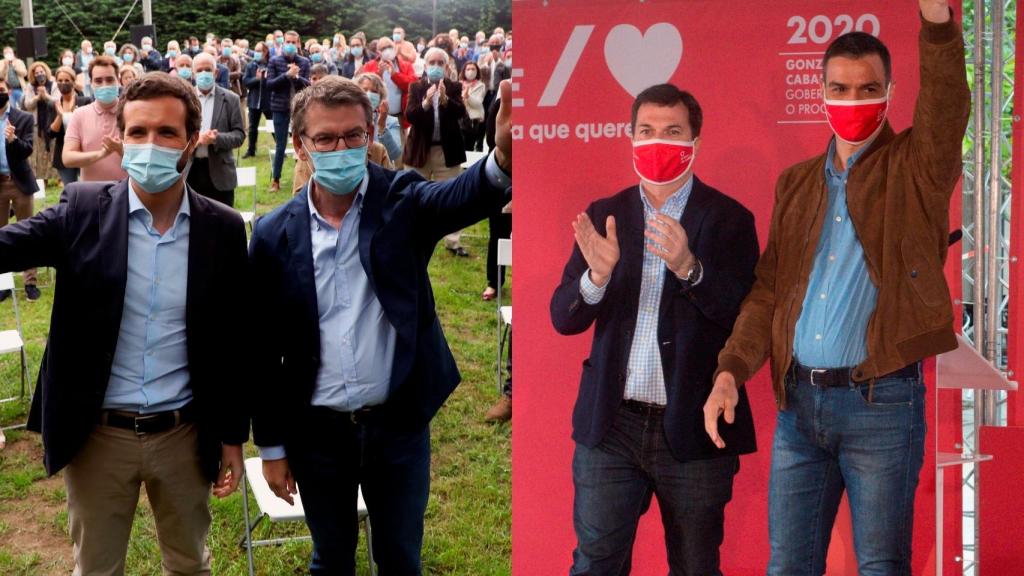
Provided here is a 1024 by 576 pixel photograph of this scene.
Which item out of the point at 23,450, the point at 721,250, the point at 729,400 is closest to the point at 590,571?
the point at 729,400

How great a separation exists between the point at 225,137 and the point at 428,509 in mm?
3874

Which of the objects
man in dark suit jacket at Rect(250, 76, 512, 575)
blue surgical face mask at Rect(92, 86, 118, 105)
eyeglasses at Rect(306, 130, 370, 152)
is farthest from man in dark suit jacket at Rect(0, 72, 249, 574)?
blue surgical face mask at Rect(92, 86, 118, 105)

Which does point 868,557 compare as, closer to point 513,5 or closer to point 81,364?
point 513,5

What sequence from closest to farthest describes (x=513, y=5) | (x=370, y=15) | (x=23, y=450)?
(x=513, y=5) < (x=23, y=450) < (x=370, y=15)

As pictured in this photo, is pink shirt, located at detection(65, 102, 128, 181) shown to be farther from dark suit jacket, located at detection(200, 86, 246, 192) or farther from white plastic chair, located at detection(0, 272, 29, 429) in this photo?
dark suit jacket, located at detection(200, 86, 246, 192)

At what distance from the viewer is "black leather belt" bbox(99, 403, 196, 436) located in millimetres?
3123

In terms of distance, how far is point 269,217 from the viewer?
312 cm

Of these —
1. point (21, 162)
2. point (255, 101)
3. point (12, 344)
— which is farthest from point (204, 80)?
point (255, 101)

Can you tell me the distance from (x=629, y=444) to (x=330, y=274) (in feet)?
3.03

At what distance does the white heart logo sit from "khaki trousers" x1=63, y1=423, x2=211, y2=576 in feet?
5.18

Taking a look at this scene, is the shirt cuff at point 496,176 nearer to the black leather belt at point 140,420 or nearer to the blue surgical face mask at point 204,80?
the black leather belt at point 140,420

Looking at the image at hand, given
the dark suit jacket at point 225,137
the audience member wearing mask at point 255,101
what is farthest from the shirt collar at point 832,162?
the audience member wearing mask at point 255,101

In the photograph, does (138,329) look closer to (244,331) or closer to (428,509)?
(244,331)

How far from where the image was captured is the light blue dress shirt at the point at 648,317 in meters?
2.85
